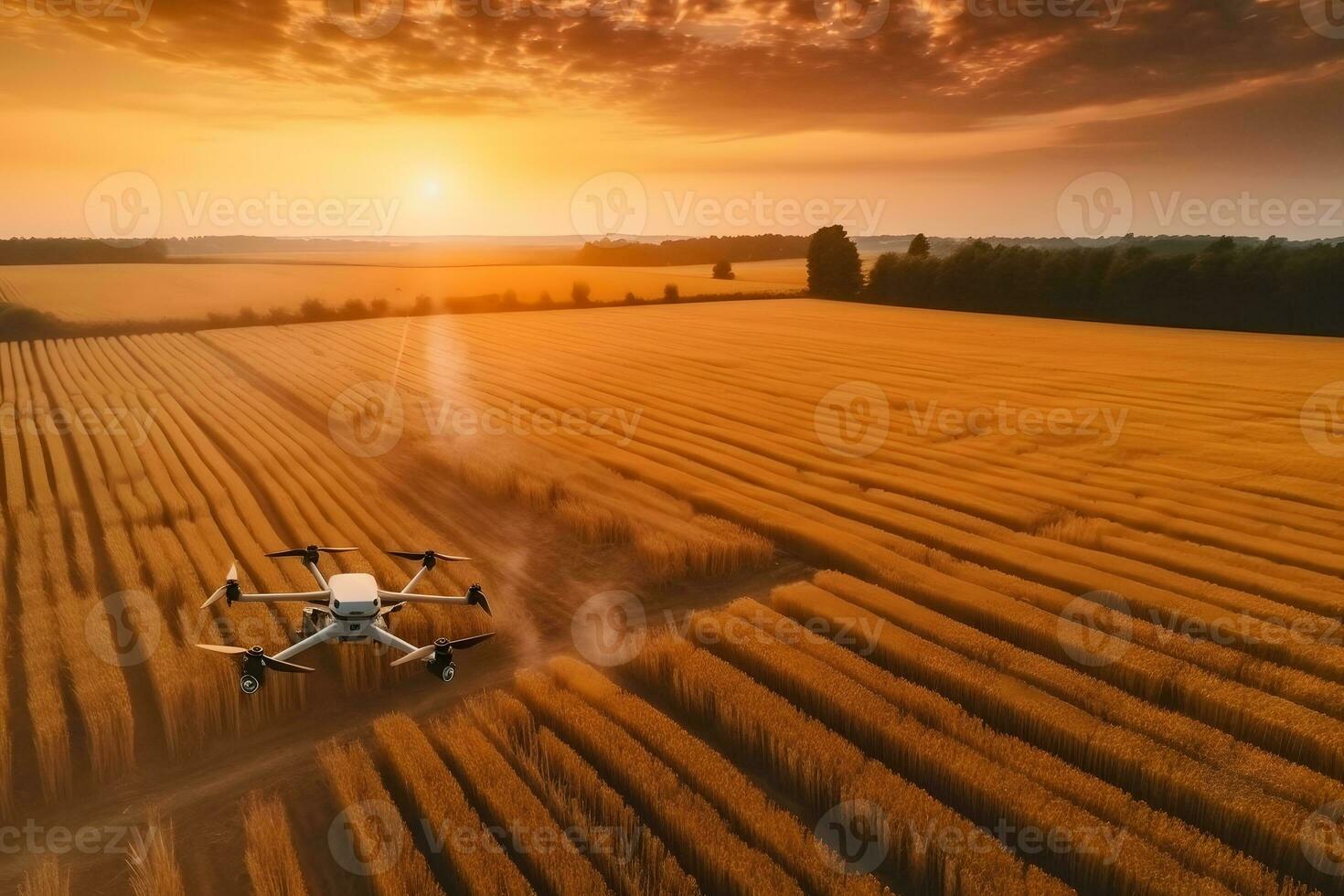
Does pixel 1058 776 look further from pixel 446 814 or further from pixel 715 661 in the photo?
pixel 446 814

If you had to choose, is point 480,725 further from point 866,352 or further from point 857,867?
point 866,352

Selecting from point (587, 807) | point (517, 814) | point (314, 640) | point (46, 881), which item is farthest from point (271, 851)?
point (587, 807)

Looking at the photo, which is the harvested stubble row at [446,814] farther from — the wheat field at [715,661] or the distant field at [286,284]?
the distant field at [286,284]

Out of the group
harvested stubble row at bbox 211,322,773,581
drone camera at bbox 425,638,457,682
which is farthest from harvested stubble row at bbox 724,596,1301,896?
drone camera at bbox 425,638,457,682

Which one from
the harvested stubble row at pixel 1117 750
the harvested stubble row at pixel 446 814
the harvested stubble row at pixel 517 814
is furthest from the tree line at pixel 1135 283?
the harvested stubble row at pixel 446 814

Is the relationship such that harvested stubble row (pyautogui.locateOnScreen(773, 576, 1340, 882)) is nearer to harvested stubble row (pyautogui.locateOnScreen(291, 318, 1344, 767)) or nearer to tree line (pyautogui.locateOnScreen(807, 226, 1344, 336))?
harvested stubble row (pyautogui.locateOnScreen(291, 318, 1344, 767))

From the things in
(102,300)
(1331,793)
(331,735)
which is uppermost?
(102,300)

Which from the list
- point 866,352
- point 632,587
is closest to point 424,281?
point 866,352
